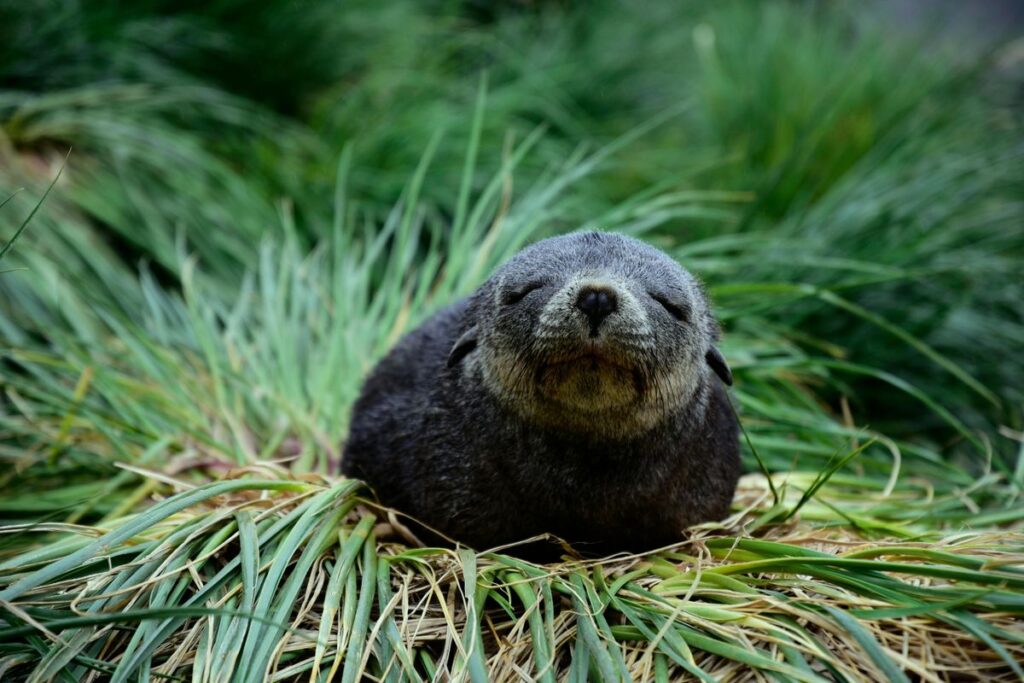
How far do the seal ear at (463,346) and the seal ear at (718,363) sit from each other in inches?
27.9

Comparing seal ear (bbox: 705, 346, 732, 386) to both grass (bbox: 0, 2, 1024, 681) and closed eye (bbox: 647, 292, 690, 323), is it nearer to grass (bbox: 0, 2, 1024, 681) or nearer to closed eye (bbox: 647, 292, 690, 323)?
closed eye (bbox: 647, 292, 690, 323)

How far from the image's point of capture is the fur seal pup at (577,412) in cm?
248

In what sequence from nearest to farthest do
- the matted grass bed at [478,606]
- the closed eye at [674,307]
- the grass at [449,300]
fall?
the matted grass bed at [478,606]
the grass at [449,300]
the closed eye at [674,307]

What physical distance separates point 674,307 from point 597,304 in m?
0.34

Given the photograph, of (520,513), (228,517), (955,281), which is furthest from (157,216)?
(955,281)

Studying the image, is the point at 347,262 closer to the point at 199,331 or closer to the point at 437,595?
the point at 199,331

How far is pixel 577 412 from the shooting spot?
2598 millimetres

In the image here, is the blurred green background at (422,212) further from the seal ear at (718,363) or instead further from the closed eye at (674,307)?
the closed eye at (674,307)

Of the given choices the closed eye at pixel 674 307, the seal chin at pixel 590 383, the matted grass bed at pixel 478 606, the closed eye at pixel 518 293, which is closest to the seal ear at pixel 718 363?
the closed eye at pixel 674 307

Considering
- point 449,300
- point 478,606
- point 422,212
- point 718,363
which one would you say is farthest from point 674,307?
point 422,212

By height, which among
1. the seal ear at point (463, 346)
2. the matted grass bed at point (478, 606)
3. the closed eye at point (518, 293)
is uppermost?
the closed eye at point (518, 293)

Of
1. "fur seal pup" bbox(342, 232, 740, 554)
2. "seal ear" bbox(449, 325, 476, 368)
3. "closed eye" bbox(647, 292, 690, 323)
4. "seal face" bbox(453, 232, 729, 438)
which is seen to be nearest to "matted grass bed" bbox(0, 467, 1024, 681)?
"fur seal pup" bbox(342, 232, 740, 554)

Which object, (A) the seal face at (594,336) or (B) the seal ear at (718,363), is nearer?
(A) the seal face at (594,336)

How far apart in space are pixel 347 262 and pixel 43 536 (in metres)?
1.92
